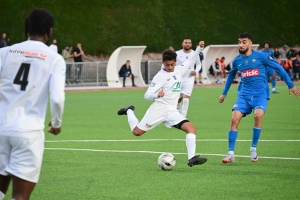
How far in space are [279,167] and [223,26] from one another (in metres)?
48.4

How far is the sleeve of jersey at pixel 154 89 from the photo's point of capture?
12.7m

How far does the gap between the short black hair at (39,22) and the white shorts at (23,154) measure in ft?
3.05

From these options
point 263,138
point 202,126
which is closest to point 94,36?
point 202,126

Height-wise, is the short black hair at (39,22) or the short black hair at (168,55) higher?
the short black hair at (39,22)

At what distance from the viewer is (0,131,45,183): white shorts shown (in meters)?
6.61

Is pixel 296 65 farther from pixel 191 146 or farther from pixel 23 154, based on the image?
pixel 23 154

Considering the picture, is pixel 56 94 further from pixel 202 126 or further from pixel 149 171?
pixel 202 126

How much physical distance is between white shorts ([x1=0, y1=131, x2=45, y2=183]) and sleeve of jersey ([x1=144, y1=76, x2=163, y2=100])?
6.03m

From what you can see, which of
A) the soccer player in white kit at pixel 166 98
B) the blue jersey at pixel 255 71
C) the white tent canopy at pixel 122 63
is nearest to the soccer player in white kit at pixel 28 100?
the soccer player in white kit at pixel 166 98

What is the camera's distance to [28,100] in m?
6.74

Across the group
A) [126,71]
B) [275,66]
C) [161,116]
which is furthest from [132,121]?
[126,71]

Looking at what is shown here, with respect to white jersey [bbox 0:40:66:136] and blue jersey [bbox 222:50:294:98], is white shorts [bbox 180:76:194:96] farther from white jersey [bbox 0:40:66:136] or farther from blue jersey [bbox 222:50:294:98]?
white jersey [bbox 0:40:66:136]

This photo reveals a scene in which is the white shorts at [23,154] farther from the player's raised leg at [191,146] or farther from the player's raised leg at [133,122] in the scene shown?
the player's raised leg at [133,122]

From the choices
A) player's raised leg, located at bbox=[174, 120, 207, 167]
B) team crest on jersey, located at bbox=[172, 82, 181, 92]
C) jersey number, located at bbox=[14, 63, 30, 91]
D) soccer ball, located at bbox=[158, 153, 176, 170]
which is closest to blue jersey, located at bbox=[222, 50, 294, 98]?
team crest on jersey, located at bbox=[172, 82, 181, 92]
